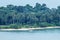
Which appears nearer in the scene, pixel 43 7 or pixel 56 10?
pixel 56 10

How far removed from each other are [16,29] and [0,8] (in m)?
12.2

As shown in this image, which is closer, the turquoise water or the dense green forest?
the turquoise water

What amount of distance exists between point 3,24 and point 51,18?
678 centimetres

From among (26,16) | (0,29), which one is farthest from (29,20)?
(0,29)

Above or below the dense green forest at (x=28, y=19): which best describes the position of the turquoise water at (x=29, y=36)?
below

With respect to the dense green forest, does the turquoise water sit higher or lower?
lower

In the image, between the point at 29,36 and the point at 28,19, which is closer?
the point at 29,36

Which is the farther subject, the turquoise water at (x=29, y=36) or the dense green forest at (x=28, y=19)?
the dense green forest at (x=28, y=19)

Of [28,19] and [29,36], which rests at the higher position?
[28,19]

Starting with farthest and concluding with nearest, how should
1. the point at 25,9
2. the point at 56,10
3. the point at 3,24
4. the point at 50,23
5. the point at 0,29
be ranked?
the point at 25,9 < the point at 56,10 < the point at 50,23 < the point at 3,24 < the point at 0,29

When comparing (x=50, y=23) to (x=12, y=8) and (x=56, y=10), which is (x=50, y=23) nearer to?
(x=56, y=10)

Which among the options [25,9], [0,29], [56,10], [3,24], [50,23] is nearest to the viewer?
[0,29]

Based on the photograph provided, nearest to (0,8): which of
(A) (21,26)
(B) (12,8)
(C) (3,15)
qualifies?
(B) (12,8)

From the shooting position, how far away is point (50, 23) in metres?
40.7
